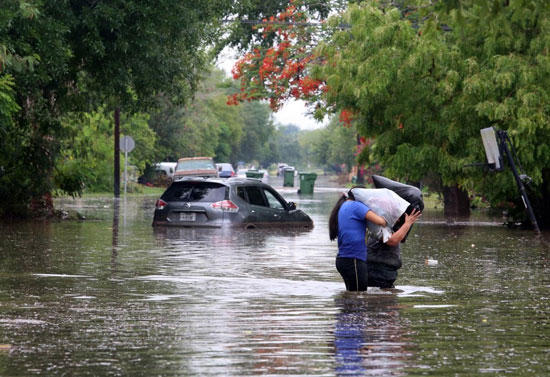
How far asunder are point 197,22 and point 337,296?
15886mm

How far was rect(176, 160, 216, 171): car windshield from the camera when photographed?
6056cm

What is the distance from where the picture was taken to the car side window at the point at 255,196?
2752 cm

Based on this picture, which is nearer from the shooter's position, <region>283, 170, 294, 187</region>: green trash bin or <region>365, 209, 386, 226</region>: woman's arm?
<region>365, 209, 386, 226</region>: woman's arm

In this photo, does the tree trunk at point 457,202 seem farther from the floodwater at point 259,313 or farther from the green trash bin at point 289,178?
the green trash bin at point 289,178

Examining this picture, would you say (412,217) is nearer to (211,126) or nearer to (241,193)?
(241,193)

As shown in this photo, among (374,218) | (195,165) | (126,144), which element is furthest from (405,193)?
(195,165)

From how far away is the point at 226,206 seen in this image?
26.7 metres

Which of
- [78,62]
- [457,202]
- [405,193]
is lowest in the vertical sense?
[457,202]

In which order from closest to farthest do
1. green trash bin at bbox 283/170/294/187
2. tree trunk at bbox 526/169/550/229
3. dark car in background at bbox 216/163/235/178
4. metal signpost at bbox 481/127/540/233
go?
metal signpost at bbox 481/127/540/233
tree trunk at bbox 526/169/550/229
dark car in background at bbox 216/163/235/178
green trash bin at bbox 283/170/294/187

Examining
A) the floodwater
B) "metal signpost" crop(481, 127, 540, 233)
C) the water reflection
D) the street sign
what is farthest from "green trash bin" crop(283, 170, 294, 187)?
the water reflection

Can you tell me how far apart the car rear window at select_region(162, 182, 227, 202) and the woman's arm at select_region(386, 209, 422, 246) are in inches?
540

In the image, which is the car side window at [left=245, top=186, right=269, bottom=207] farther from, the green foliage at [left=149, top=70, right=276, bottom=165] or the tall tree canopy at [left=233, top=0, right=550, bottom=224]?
the green foliage at [left=149, top=70, right=276, bottom=165]

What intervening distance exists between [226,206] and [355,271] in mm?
13616

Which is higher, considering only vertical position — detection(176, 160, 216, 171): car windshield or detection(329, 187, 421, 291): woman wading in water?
detection(176, 160, 216, 171): car windshield
